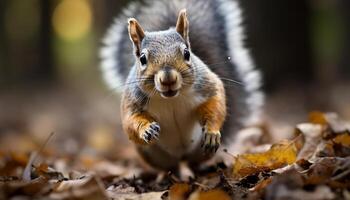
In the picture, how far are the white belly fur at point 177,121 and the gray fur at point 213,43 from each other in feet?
1.48

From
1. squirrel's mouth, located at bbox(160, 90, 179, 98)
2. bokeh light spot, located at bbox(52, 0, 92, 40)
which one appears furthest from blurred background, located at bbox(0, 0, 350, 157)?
bokeh light spot, located at bbox(52, 0, 92, 40)

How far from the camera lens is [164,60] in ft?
9.94

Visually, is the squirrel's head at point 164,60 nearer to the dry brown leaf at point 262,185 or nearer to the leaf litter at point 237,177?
the leaf litter at point 237,177

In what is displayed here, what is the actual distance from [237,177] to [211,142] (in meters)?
0.21

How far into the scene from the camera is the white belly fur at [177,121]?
3.27m

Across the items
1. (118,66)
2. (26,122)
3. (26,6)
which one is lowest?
(26,122)

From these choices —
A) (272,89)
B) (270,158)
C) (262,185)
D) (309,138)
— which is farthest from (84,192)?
(272,89)

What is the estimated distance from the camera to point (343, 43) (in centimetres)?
884

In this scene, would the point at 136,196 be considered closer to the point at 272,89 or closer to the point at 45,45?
the point at 272,89

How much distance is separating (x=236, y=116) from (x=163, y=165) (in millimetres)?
616

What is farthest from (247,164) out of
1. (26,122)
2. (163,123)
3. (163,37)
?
(26,122)

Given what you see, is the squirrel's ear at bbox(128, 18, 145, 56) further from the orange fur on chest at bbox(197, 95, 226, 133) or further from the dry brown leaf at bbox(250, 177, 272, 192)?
the dry brown leaf at bbox(250, 177, 272, 192)

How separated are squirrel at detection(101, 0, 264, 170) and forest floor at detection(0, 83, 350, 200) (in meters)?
0.19

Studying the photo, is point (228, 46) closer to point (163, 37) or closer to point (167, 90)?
point (163, 37)
